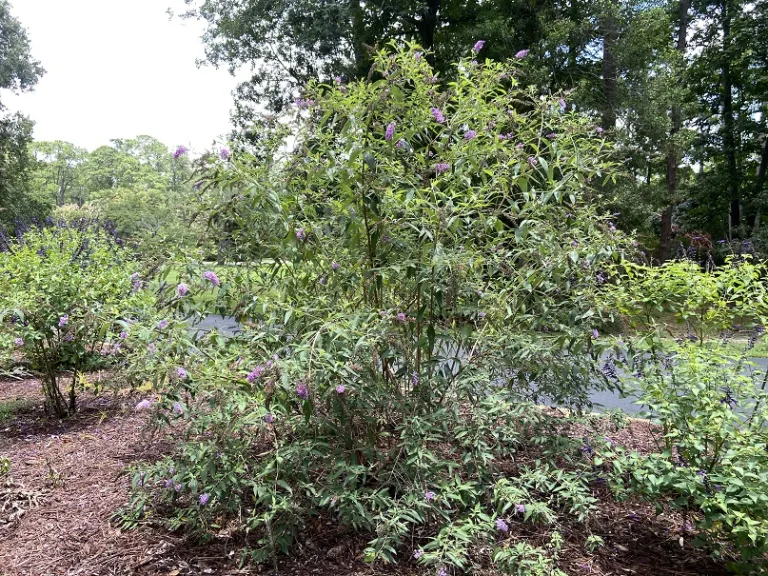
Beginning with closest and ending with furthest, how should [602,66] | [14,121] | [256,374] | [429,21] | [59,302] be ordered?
[256,374], [59,302], [602,66], [429,21], [14,121]

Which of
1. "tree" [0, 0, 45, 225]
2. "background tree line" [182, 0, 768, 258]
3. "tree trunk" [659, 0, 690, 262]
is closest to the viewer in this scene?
"background tree line" [182, 0, 768, 258]

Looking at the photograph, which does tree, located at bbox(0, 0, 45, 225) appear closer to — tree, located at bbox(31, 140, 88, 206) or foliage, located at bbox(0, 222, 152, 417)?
foliage, located at bbox(0, 222, 152, 417)

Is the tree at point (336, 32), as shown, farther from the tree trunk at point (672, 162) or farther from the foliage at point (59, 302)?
the foliage at point (59, 302)

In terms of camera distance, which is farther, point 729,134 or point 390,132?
point 729,134

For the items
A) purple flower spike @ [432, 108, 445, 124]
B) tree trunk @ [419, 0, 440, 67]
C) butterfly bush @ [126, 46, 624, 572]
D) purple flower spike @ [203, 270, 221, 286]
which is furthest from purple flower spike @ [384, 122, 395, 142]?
tree trunk @ [419, 0, 440, 67]

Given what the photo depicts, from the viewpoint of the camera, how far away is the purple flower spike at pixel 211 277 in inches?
77.9

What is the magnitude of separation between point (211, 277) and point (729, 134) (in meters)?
21.8

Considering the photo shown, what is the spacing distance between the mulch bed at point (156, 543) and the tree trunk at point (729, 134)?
1863 centimetres

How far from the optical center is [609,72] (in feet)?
36.4

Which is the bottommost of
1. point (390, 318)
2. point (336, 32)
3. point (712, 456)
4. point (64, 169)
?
point (712, 456)

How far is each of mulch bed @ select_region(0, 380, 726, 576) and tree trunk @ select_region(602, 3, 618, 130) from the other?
1002cm

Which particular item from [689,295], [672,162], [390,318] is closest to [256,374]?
[390,318]

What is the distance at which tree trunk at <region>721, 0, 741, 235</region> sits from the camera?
17.2 meters

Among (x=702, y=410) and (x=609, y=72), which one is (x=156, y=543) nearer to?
(x=702, y=410)
